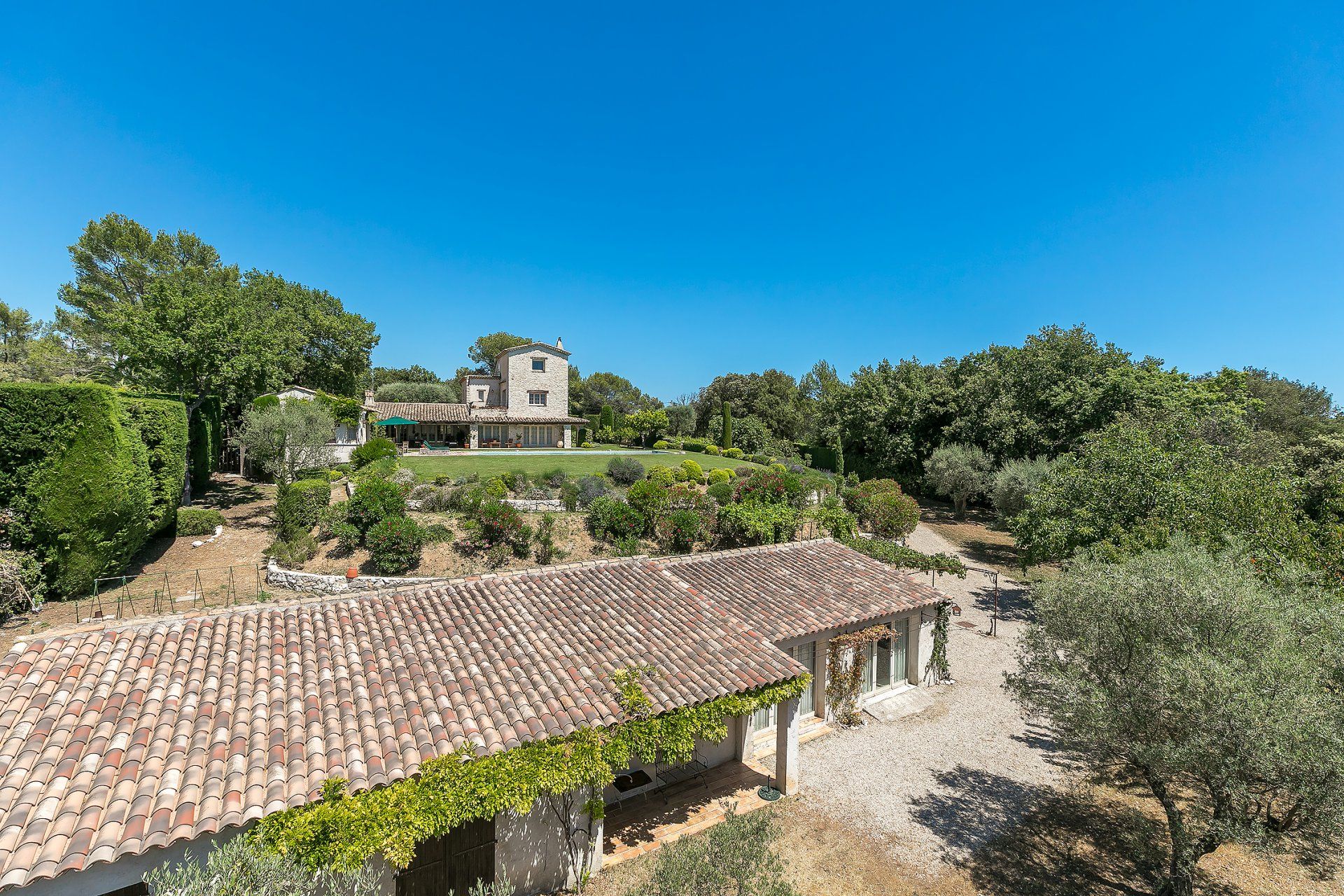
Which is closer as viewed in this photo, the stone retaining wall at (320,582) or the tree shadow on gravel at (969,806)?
the tree shadow on gravel at (969,806)

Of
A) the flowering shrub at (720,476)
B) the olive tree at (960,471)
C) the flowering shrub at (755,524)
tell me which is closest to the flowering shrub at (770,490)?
the flowering shrub at (755,524)

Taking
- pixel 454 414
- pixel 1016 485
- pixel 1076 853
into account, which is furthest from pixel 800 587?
pixel 454 414

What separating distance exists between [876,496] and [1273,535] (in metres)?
17.5

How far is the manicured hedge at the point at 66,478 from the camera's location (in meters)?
14.6

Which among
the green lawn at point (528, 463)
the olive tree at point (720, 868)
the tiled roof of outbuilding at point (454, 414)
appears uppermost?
the tiled roof of outbuilding at point (454, 414)

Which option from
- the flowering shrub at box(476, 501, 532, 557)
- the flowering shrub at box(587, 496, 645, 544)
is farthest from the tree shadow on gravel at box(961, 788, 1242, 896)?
the flowering shrub at box(476, 501, 532, 557)

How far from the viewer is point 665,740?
27.2 ft

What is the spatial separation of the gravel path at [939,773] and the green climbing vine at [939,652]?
1.25ft

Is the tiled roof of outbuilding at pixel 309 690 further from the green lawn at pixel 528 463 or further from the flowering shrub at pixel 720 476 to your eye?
the green lawn at pixel 528 463

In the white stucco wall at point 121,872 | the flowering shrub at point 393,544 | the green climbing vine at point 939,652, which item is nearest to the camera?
the white stucco wall at point 121,872

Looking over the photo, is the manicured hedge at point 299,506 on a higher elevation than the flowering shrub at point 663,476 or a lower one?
lower

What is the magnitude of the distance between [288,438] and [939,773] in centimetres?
3135

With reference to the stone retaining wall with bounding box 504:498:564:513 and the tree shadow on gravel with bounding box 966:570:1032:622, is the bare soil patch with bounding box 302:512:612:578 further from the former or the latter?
the tree shadow on gravel with bounding box 966:570:1032:622

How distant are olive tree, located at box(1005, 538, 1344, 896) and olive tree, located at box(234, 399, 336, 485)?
102 feet
